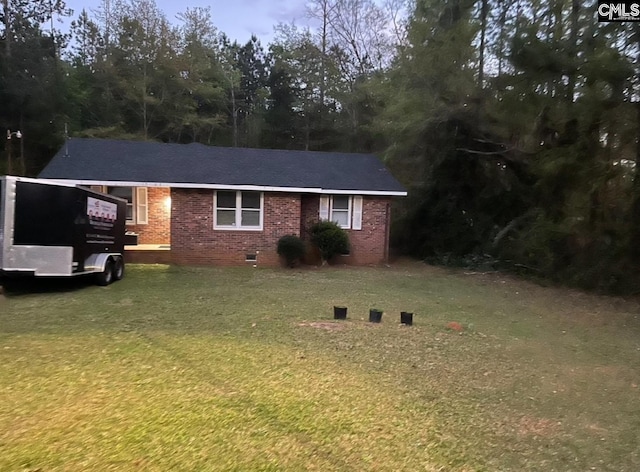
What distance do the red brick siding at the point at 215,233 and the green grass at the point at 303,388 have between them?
21.0 ft

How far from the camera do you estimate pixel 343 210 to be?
18.1 m

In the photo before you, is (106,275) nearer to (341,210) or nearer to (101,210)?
(101,210)

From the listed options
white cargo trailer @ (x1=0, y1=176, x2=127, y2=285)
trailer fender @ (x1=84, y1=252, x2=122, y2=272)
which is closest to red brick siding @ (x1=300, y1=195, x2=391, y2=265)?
trailer fender @ (x1=84, y1=252, x2=122, y2=272)

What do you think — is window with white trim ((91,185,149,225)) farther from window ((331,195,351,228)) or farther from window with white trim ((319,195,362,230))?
window ((331,195,351,228))

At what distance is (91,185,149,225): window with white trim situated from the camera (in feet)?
58.4

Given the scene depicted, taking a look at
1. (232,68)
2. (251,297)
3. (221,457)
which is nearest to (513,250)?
(251,297)

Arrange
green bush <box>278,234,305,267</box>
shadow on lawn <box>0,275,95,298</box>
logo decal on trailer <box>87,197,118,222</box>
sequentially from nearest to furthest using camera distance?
shadow on lawn <box>0,275,95,298</box>
logo decal on trailer <box>87,197,118,222</box>
green bush <box>278,234,305,267</box>

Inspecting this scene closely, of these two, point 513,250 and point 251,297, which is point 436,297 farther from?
point 513,250

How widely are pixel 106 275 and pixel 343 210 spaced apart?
8.99 meters

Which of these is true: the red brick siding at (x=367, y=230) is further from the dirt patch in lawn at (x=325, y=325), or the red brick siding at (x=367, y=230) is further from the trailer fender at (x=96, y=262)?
the dirt patch in lawn at (x=325, y=325)

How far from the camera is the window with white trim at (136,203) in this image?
17812mm

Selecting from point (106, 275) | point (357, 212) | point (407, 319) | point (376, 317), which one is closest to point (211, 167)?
point (357, 212)

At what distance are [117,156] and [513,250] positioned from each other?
1472 cm

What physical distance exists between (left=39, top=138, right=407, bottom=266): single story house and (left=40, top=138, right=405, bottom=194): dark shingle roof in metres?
0.03
